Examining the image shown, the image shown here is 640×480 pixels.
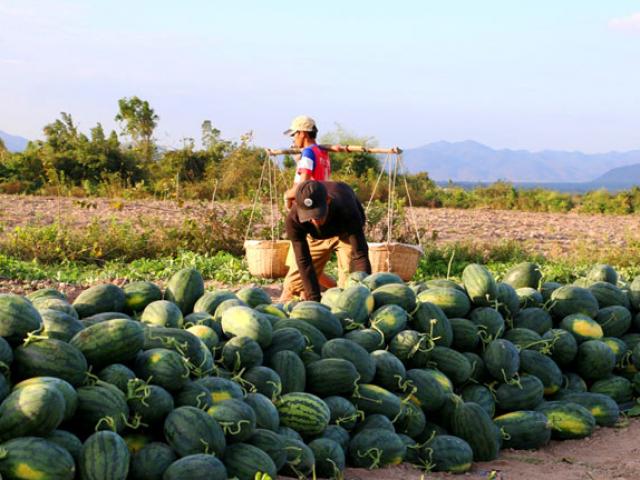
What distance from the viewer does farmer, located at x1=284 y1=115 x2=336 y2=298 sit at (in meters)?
8.26

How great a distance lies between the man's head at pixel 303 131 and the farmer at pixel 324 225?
975 millimetres

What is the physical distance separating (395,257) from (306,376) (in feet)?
18.0

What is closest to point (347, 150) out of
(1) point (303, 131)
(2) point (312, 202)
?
(1) point (303, 131)

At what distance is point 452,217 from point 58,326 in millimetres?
16970

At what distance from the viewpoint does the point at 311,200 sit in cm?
729

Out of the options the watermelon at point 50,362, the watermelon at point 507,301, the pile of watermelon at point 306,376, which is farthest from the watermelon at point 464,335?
the watermelon at point 50,362

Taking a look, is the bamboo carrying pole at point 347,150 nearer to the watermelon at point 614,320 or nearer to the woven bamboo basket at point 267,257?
the woven bamboo basket at point 267,257

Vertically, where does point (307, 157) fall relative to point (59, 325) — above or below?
above

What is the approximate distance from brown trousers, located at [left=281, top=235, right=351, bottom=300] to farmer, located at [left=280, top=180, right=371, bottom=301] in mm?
31

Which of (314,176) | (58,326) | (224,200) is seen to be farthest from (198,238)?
(58,326)

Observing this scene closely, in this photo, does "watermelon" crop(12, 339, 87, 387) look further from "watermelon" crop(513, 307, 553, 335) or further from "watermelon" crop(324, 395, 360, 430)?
"watermelon" crop(513, 307, 553, 335)

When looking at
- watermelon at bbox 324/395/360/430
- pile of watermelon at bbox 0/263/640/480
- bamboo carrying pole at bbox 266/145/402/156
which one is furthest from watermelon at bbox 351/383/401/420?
bamboo carrying pole at bbox 266/145/402/156

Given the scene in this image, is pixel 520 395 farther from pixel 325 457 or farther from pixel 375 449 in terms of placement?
pixel 325 457

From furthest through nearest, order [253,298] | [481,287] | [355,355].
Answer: [481,287], [253,298], [355,355]
